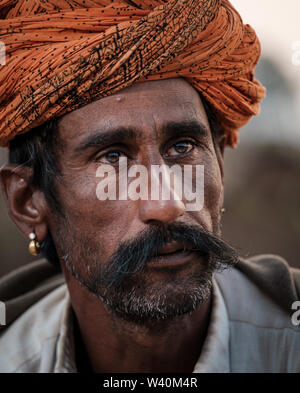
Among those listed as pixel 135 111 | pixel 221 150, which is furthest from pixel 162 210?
pixel 221 150

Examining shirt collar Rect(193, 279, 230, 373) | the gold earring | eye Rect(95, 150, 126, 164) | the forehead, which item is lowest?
shirt collar Rect(193, 279, 230, 373)

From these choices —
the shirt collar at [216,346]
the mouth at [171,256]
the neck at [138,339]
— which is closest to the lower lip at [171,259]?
the mouth at [171,256]

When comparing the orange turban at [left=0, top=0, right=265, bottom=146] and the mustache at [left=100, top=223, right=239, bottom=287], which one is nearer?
the mustache at [left=100, top=223, right=239, bottom=287]

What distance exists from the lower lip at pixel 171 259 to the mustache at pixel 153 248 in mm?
26

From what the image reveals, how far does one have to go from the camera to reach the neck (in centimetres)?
222

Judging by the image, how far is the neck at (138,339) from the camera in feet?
7.27

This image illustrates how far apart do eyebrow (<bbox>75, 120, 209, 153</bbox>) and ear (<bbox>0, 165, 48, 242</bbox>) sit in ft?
1.58

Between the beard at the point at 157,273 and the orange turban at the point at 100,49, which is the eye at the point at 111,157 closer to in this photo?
the orange turban at the point at 100,49

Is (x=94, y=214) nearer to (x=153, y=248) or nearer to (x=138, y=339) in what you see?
(x=153, y=248)

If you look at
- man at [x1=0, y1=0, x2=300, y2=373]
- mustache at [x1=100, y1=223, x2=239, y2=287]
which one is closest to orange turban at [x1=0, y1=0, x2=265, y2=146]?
man at [x1=0, y1=0, x2=300, y2=373]

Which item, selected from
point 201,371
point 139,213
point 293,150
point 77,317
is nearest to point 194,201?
point 139,213

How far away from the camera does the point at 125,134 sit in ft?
6.46

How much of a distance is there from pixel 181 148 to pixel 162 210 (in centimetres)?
45

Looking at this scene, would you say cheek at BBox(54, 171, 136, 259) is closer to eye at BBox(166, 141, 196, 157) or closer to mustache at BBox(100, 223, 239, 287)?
mustache at BBox(100, 223, 239, 287)
